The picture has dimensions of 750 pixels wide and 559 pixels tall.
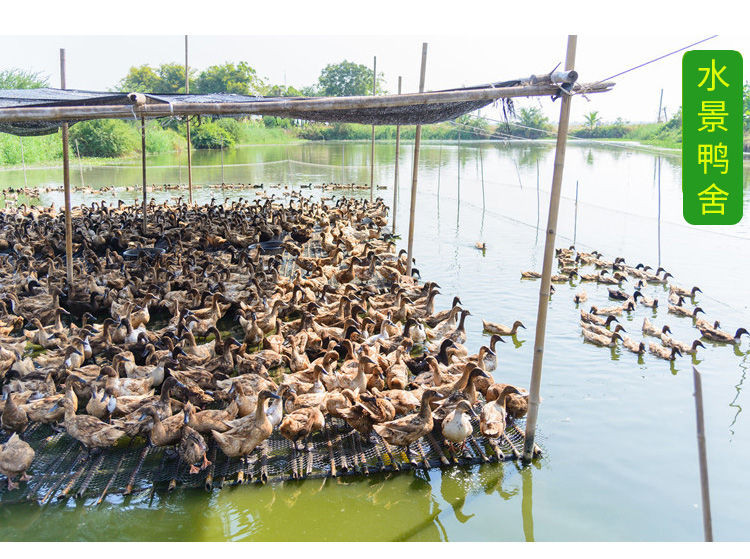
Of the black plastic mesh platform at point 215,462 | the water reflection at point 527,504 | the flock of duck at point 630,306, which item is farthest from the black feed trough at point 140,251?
the water reflection at point 527,504

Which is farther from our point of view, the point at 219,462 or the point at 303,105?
the point at 303,105

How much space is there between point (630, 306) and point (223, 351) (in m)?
8.70

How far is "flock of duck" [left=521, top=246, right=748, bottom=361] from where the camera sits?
10469 millimetres

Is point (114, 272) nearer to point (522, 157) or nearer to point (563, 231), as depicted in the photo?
point (563, 231)

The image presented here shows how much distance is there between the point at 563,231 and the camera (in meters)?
21.2

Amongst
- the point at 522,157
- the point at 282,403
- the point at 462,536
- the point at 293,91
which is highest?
the point at 293,91

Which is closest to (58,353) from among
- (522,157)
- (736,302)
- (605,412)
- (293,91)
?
(605,412)

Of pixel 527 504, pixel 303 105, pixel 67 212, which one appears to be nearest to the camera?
pixel 527 504

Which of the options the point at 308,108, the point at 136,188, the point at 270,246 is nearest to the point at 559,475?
the point at 308,108

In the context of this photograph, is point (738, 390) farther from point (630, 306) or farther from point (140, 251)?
point (140, 251)

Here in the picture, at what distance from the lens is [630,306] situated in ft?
40.6

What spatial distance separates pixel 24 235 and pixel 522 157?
Result: 44.9m

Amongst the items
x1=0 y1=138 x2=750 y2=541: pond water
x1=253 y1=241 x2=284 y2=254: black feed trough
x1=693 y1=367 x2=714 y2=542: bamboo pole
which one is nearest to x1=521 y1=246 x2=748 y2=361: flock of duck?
x1=0 y1=138 x2=750 y2=541: pond water

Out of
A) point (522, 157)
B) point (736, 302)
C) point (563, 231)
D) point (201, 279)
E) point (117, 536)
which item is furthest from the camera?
point (522, 157)
